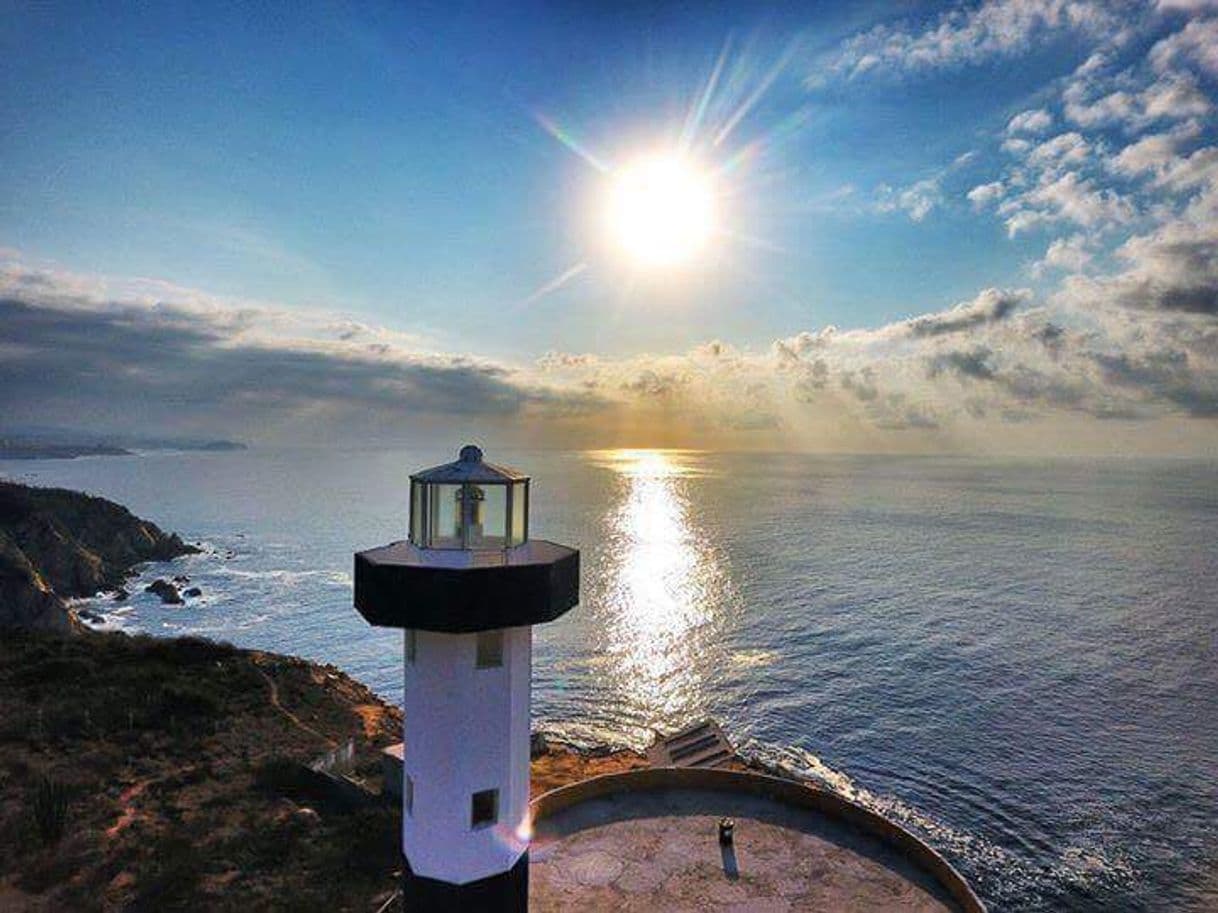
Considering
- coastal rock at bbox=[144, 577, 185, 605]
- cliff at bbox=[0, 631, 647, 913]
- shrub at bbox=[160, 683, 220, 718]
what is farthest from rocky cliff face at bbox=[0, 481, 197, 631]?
shrub at bbox=[160, 683, 220, 718]

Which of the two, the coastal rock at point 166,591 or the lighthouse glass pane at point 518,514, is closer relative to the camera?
the lighthouse glass pane at point 518,514

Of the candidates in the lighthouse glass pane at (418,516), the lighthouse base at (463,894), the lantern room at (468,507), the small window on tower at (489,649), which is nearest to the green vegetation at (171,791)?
the lighthouse base at (463,894)

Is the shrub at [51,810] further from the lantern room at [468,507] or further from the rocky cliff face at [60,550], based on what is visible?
the rocky cliff face at [60,550]

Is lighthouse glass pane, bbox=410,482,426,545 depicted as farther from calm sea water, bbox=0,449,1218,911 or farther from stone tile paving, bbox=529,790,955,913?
calm sea water, bbox=0,449,1218,911

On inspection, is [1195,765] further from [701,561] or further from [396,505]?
[396,505]

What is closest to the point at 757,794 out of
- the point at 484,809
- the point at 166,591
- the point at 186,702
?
the point at 484,809

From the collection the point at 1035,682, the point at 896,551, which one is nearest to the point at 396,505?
the point at 896,551

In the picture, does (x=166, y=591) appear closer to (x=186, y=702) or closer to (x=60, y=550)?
(x=60, y=550)
